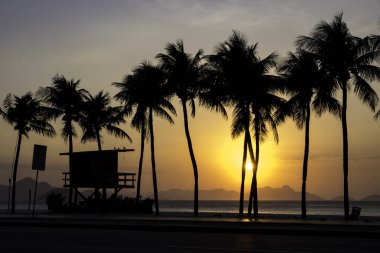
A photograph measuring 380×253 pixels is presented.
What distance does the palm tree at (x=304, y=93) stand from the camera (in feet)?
132

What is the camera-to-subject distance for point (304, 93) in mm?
41062

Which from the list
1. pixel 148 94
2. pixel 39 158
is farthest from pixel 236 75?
pixel 39 158

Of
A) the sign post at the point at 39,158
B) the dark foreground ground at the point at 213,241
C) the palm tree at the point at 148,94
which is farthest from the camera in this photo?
the palm tree at the point at 148,94

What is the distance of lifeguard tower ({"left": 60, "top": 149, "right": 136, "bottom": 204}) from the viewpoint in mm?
42994

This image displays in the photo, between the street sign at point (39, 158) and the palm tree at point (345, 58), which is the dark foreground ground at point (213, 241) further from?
the palm tree at point (345, 58)

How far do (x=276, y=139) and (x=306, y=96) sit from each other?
4.55 meters

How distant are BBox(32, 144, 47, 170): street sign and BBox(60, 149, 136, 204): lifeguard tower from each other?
1424 centimetres

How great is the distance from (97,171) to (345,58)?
19.3 metres

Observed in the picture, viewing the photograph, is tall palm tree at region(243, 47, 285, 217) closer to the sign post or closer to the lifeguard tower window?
the lifeguard tower window

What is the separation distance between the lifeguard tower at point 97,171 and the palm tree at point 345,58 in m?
15.3

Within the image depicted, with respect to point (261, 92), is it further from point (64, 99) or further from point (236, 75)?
point (64, 99)

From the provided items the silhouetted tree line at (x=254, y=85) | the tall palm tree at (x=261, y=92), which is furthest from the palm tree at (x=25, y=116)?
the tall palm tree at (x=261, y=92)

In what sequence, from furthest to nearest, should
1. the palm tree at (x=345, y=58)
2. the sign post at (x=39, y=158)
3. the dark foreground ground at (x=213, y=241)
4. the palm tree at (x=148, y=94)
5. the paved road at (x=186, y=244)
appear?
the palm tree at (x=148, y=94) < the palm tree at (x=345, y=58) < the sign post at (x=39, y=158) < the dark foreground ground at (x=213, y=241) < the paved road at (x=186, y=244)

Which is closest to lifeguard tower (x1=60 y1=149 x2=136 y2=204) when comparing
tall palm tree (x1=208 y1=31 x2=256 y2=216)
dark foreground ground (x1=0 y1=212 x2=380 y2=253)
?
tall palm tree (x1=208 y1=31 x2=256 y2=216)
